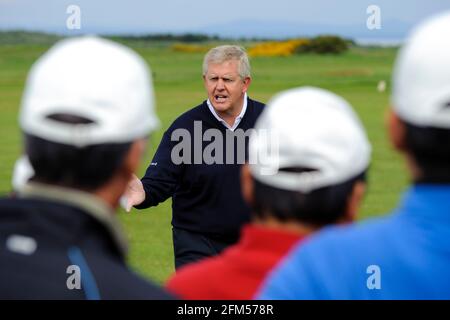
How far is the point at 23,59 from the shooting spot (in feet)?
209

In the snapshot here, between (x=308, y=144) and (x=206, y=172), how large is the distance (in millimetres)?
4610

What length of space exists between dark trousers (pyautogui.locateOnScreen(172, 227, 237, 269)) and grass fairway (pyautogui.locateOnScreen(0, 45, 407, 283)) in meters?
1.45

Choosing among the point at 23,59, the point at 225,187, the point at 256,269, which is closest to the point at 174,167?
the point at 225,187

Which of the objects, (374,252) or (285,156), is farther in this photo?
(285,156)

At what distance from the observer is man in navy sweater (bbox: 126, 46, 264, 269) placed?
7.38m

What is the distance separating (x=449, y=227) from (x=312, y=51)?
6932 centimetres

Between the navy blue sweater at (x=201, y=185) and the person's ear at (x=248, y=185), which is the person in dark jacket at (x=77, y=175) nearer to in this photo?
the person's ear at (x=248, y=185)

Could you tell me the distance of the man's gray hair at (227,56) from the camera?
26.1 ft

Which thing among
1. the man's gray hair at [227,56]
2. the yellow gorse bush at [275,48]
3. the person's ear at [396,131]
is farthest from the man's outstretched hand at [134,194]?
the yellow gorse bush at [275,48]

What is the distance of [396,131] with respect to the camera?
8.68 ft

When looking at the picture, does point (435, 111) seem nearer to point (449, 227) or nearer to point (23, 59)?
point (449, 227)

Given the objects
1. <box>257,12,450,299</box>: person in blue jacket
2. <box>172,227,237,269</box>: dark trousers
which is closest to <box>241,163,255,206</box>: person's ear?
<box>257,12,450,299</box>: person in blue jacket
